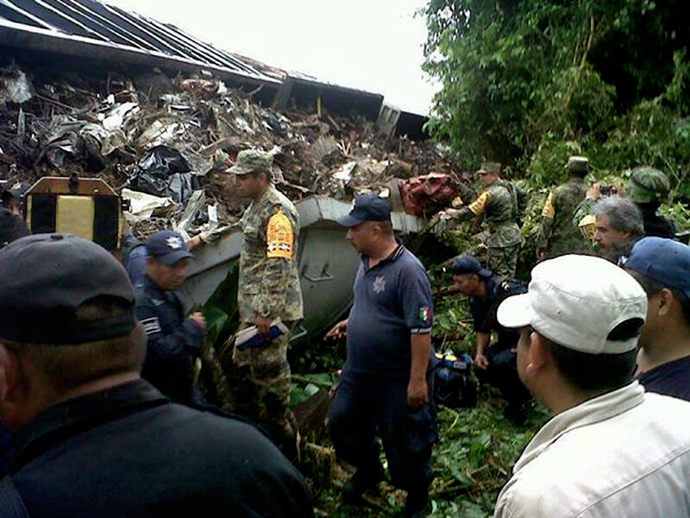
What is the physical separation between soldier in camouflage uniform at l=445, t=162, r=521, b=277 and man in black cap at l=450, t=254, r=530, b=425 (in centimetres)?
200

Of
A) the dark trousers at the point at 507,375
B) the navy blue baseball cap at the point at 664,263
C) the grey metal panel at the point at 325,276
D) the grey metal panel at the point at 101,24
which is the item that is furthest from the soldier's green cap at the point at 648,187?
the grey metal panel at the point at 101,24

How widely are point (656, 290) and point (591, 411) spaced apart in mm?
1059

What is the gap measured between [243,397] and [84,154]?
3.66 metres

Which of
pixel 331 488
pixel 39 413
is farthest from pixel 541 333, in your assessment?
pixel 331 488

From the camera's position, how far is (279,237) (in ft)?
15.0

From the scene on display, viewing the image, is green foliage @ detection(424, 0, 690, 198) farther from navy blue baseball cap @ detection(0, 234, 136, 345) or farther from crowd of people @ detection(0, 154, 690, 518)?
navy blue baseball cap @ detection(0, 234, 136, 345)

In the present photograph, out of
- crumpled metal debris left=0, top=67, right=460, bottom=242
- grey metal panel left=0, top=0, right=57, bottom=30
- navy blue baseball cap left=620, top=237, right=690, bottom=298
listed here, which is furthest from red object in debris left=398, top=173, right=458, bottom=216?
navy blue baseball cap left=620, top=237, right=690, bottom=298

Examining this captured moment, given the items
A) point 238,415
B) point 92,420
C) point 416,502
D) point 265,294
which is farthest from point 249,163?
point 92,420

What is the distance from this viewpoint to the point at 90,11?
10805 mm

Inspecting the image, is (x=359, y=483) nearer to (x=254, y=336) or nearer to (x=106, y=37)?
(x=254, y=336)

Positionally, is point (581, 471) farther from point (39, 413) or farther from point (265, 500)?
point (39, 413)

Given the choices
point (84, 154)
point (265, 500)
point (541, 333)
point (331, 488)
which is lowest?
point (331, 488)

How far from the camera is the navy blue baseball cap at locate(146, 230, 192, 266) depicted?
3.28 meters

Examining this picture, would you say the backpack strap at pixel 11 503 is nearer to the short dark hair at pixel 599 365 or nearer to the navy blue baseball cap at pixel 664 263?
the short dark hair at pixel 599 365
